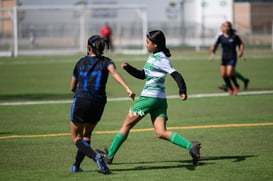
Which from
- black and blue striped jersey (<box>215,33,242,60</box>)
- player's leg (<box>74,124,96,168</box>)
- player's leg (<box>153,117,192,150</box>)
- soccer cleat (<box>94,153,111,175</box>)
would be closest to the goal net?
black and blue striped jersey (<box>215,33,242,60</box>)

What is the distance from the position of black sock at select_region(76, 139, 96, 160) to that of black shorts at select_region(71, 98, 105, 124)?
0.95 feet

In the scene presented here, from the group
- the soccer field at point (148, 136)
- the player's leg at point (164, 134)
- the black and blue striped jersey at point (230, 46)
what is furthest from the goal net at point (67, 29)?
the player's leg at point (164, 134)

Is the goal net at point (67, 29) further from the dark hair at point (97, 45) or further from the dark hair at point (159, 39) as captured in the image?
the dark hair at point (97, 45)

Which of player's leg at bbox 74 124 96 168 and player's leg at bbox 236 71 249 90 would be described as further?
player's leg at bbox 236 71 249 90

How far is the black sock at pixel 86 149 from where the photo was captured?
8.36m

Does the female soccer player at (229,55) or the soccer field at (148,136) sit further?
the female soccer player at (229,55)

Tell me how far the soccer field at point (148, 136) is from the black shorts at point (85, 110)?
76cm

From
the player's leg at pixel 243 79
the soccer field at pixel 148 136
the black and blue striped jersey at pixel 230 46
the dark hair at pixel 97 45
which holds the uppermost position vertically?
the dark hair at pixel 97 45

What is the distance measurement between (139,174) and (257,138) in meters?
3.56

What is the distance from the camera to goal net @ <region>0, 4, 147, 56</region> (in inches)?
1839

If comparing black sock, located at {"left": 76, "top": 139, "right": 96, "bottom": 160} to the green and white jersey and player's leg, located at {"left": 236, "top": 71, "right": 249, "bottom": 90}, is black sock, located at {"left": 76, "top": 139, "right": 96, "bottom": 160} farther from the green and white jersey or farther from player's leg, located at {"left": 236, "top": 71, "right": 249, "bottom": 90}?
player's leg, located at {"left": 236, "top": 71, "right": 249, "bottom": 90}

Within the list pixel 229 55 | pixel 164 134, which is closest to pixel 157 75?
pixel 164 134

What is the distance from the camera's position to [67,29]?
4962 cm

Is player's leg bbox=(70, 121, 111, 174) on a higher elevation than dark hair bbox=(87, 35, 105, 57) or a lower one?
lower
